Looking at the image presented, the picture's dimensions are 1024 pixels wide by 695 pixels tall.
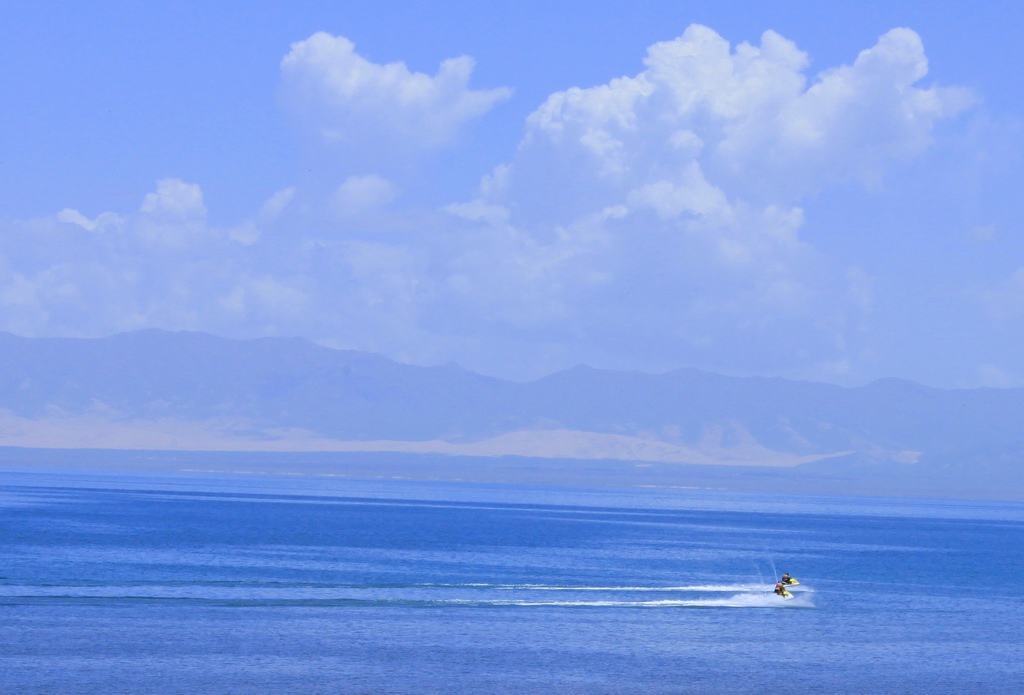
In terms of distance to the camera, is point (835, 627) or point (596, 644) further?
point (835, 627)

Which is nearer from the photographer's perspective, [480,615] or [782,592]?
[480,615]

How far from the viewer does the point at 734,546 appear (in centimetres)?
13238

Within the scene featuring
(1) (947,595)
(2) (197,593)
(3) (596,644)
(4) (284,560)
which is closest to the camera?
(3) (596,644)

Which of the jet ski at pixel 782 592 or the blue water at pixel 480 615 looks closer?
the blue water at pixel 480 615

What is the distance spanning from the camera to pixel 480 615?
2874 inches

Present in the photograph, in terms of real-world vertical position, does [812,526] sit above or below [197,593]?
above

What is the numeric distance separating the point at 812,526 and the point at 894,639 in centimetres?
11304

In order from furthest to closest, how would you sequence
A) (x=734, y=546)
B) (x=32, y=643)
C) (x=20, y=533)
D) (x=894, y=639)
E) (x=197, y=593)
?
(x=734, y=546)
(x=20, y=533)
(x=197, y=593)
(x=894, y=639)
(x=32, y=643)

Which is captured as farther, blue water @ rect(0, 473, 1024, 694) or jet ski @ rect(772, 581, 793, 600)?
jet ski @ rect(772, 581, 793, 600)

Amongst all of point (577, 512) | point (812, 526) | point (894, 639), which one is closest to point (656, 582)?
point (894, 639)

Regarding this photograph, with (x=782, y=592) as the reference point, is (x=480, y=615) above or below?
below

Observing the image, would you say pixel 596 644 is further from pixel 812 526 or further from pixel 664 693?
pixel 812 526

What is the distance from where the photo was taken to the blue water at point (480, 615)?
56750 mm

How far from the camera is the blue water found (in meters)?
56.8
